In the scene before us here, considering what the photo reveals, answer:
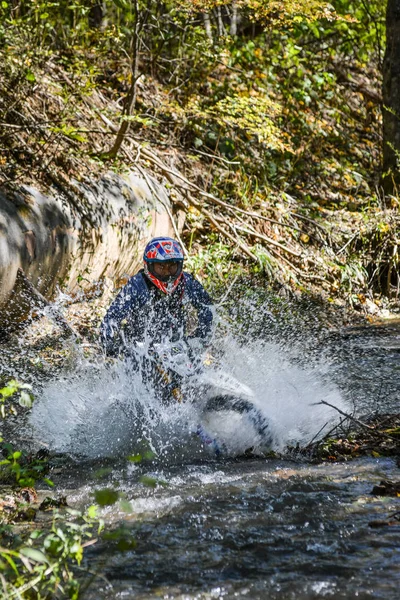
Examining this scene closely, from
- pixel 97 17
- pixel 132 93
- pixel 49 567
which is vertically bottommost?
pixel 49 567

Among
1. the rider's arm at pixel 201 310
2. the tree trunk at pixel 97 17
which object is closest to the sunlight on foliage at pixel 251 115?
the tree trunk at pixel 97 17

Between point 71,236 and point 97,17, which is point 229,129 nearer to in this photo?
point 97,17

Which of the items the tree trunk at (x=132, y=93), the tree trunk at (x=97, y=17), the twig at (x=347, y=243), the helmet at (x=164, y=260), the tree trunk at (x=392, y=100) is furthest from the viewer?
the tree trunk at (x=97, y=17)

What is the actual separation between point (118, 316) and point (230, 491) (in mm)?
2659

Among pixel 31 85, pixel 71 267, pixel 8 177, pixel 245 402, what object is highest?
pixel 31 85

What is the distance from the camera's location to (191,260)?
36.1 ft

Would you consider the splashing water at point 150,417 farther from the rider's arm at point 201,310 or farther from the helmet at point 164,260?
the helmet at point 164,260

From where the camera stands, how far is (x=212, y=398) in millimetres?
6434

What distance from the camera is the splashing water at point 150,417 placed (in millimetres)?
6008

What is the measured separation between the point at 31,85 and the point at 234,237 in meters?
3.88

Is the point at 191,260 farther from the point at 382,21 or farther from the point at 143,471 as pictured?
the point at 382,21

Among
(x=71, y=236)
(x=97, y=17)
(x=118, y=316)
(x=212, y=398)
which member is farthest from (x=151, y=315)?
(x=97, y=17)

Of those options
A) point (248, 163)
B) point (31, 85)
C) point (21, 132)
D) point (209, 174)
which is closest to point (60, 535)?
point (21, 132)

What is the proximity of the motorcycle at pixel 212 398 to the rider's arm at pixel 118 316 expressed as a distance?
0.38 meters
